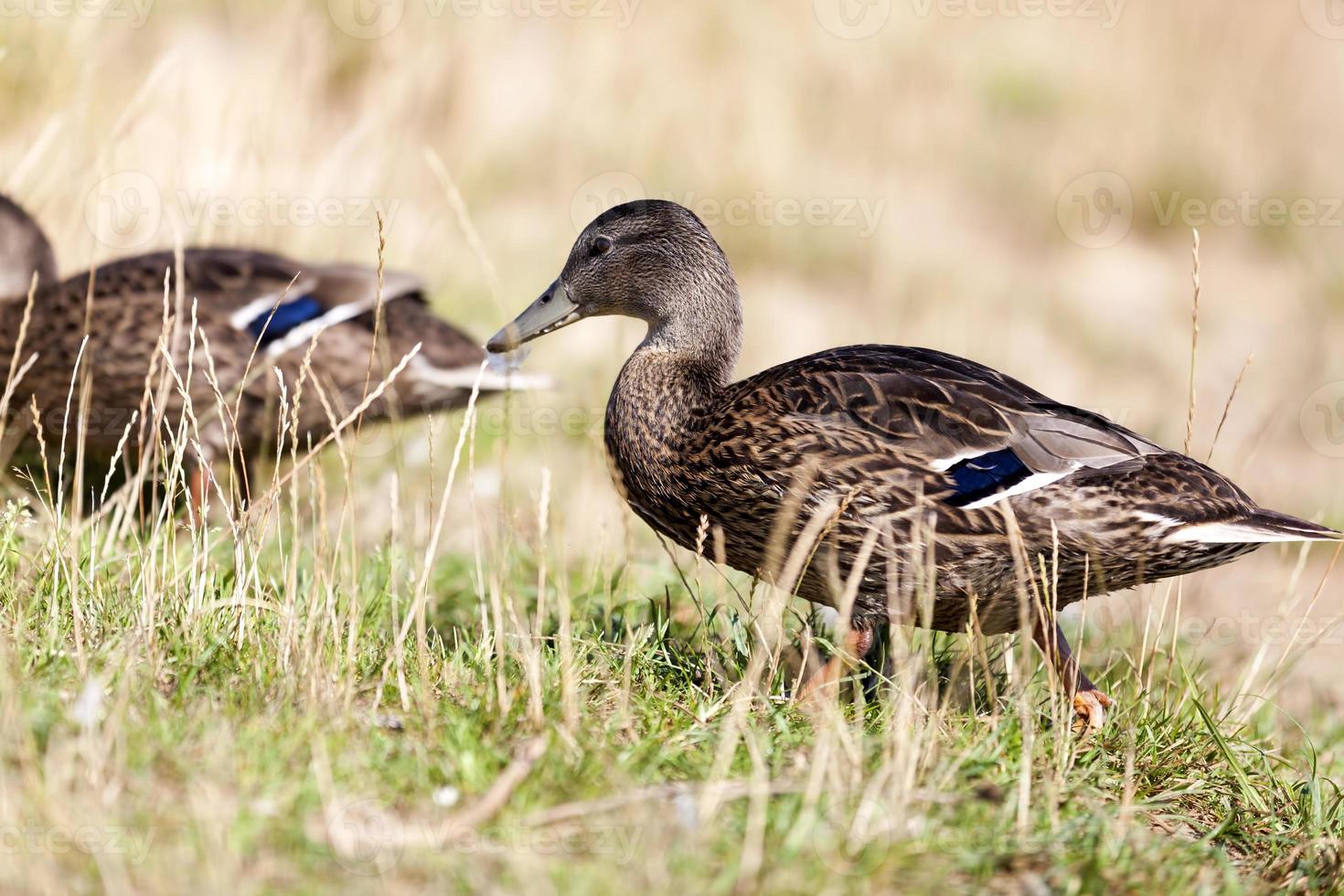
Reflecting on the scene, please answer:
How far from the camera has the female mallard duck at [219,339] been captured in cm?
505

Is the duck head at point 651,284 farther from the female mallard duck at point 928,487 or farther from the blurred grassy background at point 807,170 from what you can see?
the blurred grassy background at point 807,170

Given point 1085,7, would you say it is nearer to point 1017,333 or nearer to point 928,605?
point 1017,333

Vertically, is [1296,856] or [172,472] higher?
[172,472]

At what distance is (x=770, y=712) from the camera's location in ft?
10.4

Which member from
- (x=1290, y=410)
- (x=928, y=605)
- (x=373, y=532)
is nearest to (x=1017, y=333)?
(x=1290, y=410)

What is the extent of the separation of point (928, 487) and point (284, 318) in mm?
2774

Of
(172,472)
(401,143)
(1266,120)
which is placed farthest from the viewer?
(1266,120)

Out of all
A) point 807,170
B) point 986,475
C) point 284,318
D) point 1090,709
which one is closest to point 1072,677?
point 1090,709

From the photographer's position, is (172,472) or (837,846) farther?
(172,472)

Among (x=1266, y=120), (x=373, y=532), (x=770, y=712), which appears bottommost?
(x=373, y=532)

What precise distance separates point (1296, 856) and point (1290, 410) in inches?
249

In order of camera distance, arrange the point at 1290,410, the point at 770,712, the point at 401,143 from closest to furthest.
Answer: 1. the point at 770,712
2. the point at 401,143
3. the point at 1290,410

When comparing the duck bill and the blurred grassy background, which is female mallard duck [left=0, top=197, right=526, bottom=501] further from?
the duck bill

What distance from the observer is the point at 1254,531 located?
337 cm
